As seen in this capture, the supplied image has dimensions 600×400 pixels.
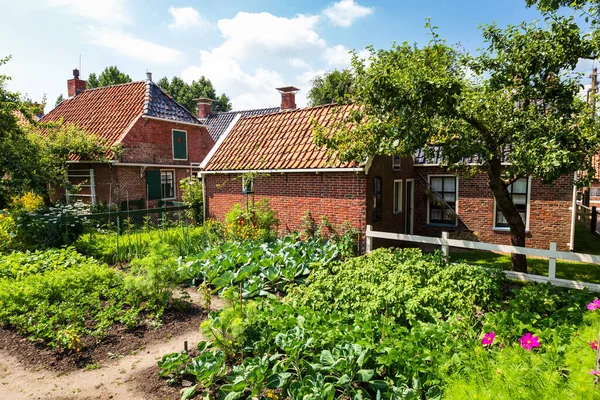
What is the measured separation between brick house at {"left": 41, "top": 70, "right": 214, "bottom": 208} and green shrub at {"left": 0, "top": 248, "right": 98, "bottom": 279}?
294 inches

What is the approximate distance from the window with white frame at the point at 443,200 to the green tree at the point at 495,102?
5.97m

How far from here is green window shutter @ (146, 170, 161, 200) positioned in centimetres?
1950

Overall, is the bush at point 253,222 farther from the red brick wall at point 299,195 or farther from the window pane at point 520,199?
the window pane at point 520,199

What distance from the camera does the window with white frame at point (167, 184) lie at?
67.7 feet

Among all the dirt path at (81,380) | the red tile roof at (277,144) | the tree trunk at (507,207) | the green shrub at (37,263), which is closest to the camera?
the dirt path at (81,380)

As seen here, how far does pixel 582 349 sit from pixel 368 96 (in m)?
5.47

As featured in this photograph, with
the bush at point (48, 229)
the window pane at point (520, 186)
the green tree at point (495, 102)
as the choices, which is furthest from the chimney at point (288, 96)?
the green tree at point (495, 102)

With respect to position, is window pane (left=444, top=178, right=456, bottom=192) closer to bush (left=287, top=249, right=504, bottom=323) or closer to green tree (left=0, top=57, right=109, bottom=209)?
bush (left=287, top=249, right=504, bottom=323)

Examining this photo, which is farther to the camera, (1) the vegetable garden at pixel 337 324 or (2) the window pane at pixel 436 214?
(2) the window pane at pixel 436 214

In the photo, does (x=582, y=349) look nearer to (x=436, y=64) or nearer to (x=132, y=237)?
(x=436, y=64)

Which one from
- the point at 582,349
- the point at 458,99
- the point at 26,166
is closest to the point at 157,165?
the point at 26,166

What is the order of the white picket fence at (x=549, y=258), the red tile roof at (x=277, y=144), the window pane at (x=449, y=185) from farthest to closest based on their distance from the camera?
the window pane at (x=449, y=185), the red tile roof at (x=277, y=144), the white picket fence at (x=549, y=258)

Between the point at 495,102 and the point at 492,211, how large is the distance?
21.8ft

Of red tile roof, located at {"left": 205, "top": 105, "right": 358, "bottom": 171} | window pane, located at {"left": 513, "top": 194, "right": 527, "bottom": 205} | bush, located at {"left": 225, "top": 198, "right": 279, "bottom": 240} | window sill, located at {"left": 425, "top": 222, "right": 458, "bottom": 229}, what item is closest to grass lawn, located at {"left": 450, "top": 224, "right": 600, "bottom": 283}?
window sill, located at {"left": 425, "top": 222, "right": 458, "bottom": 229}
